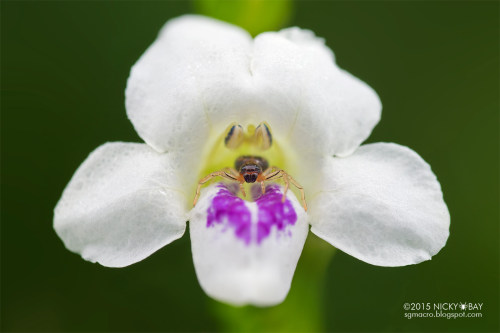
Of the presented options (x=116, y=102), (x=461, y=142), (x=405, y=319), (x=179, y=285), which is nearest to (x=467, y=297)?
(x=405, y=319)

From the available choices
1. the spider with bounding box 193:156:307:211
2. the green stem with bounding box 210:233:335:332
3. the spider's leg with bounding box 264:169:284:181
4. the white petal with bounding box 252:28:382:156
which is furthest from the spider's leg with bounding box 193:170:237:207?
the green stem with bounding box 210:233:335:332

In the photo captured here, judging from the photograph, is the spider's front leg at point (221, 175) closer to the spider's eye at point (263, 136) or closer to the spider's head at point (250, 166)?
the spider's head at point (250, 166)

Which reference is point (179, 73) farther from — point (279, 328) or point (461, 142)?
point (461, 142)

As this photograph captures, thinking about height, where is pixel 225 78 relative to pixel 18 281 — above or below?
above

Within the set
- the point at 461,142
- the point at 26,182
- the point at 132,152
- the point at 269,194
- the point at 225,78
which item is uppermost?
the point at 225,78

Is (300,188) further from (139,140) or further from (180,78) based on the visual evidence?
(139,140)

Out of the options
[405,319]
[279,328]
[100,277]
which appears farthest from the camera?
[100,277]
